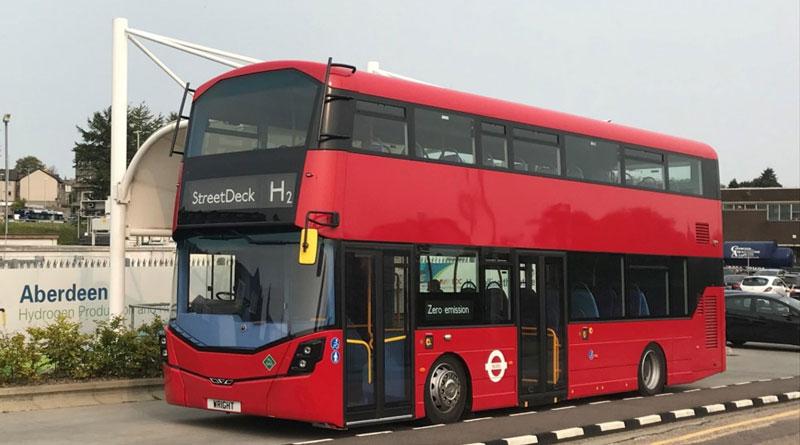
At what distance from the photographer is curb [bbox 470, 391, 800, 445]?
10438mm

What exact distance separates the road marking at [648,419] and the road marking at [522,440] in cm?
228

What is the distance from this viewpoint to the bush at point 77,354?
12.9 meters

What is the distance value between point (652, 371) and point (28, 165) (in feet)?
597

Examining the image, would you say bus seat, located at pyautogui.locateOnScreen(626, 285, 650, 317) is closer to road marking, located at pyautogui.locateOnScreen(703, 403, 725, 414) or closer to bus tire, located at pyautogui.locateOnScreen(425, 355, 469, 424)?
road marking, located at pyautogui.locateOnScreen(703, 403, 725, 414)

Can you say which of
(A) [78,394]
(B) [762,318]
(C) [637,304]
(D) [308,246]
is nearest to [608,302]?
(C) [637,304]

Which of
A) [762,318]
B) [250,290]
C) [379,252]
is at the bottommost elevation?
[762,318]

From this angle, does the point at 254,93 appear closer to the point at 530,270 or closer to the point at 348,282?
the point at 348,282

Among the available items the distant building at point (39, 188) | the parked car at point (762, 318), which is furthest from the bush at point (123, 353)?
the distant building at point (39, 188)

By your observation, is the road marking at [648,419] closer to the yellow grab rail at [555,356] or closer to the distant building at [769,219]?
the yellow grab rail at [555,356]

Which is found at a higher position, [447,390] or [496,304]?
[496,304]

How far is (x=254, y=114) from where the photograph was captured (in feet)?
36.7

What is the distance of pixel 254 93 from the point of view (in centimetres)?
1134

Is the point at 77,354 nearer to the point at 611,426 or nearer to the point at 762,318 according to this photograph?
the point at 611,426

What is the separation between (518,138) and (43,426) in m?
7.05
